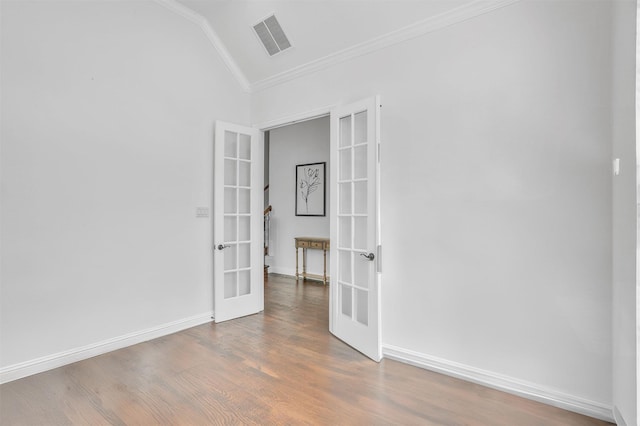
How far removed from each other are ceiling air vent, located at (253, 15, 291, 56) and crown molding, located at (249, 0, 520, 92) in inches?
10.1

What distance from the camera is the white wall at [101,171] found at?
240 cm

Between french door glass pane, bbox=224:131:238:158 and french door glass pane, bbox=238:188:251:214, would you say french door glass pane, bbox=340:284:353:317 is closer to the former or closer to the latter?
french door glass pane, bbox=238:188:251:214

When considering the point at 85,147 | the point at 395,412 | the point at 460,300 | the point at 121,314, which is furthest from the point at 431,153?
the point at 121,314

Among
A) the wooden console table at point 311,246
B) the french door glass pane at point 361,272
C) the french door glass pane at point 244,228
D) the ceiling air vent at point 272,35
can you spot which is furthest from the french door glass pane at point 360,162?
the wooden console table at point 311,246

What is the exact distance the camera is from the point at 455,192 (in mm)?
2469

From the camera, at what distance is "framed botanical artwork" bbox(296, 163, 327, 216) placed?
5793mm

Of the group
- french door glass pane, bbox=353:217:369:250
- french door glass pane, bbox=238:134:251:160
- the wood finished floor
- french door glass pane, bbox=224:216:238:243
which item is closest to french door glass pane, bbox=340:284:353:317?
the wood finished floor

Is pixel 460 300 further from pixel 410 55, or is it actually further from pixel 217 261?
pixel 217 261

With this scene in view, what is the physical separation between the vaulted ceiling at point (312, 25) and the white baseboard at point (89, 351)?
2.91m

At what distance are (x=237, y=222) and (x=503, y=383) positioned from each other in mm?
2950

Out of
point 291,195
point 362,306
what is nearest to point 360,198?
point 362,306

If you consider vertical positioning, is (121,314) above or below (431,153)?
below

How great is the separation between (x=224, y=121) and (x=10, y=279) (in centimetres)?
245

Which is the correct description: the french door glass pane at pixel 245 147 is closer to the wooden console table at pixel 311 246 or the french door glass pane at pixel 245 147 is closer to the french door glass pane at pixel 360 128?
the french door glass pane at pixel 360 128
